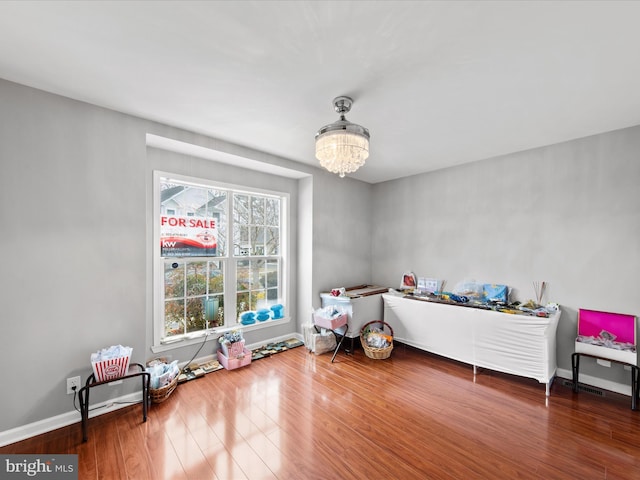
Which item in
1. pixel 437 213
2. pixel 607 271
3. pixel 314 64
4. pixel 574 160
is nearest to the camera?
pixel 314 64

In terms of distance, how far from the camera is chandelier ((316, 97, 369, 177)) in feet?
6.15

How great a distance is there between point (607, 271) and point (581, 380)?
1169 millimetres

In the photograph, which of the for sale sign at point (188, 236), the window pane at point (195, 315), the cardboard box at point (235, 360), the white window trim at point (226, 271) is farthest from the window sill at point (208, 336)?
the for sale sign at point (188, 236)

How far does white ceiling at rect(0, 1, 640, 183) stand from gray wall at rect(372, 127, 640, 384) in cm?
46

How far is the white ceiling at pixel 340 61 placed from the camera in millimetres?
1285

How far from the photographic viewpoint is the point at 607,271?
2.61 metres

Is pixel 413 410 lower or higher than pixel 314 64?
lower

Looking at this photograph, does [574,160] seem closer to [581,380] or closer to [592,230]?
[592,230]

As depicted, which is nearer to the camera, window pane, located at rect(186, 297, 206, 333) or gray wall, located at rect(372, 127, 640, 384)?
gray wall, located at rect(372, 127, 640, 384)

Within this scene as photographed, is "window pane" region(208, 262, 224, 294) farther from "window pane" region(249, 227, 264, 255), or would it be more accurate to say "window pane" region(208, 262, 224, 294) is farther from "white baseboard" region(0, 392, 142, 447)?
"white baseboard" region(0, 392, 142, 447)

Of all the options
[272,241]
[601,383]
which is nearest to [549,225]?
[601,383]

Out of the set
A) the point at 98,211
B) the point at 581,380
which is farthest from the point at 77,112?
the point at 581,380

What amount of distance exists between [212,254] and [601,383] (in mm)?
4396

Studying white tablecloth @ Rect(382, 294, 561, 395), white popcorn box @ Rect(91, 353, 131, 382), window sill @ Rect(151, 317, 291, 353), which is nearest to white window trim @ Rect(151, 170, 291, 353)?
window sill @ Rect(151, 317, 291, 353)
